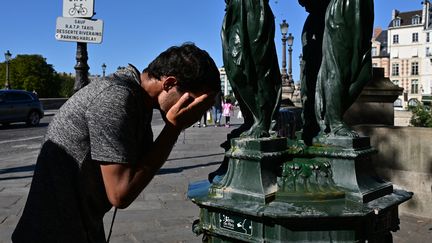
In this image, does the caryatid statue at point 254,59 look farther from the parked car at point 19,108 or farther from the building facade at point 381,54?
the building facade at point 381,54

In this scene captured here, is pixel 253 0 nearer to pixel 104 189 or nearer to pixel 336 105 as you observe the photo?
pixel 336 105

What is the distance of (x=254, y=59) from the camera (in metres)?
2.37

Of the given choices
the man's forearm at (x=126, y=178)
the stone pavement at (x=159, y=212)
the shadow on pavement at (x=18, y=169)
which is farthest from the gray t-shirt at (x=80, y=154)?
the shadow on pavement at (x=18, y=169)

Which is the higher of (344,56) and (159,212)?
(344,56)

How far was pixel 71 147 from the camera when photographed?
5.92 ft

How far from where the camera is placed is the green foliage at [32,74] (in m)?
74.0

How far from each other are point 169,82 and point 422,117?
1121cm

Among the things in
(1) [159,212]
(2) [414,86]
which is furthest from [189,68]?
(2) [414,86]

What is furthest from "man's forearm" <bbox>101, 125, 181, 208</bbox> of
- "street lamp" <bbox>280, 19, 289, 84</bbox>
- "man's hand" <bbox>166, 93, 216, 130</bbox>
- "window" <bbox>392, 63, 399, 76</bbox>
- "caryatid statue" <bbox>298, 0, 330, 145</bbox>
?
"window" <bbox>392, 63, 399, 76</bbox>

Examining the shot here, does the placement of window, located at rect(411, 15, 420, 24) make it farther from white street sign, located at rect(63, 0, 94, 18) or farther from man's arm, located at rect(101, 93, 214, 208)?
man's arm, located at rect(101, 93, 214, 208)

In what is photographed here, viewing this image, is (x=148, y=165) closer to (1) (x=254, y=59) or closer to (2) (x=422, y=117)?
(1) (x=254, y=59)

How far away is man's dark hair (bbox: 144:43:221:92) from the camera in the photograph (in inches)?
70.0

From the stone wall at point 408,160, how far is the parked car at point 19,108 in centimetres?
2054

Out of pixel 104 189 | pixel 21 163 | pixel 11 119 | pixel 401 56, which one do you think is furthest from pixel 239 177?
pixel 401 56
